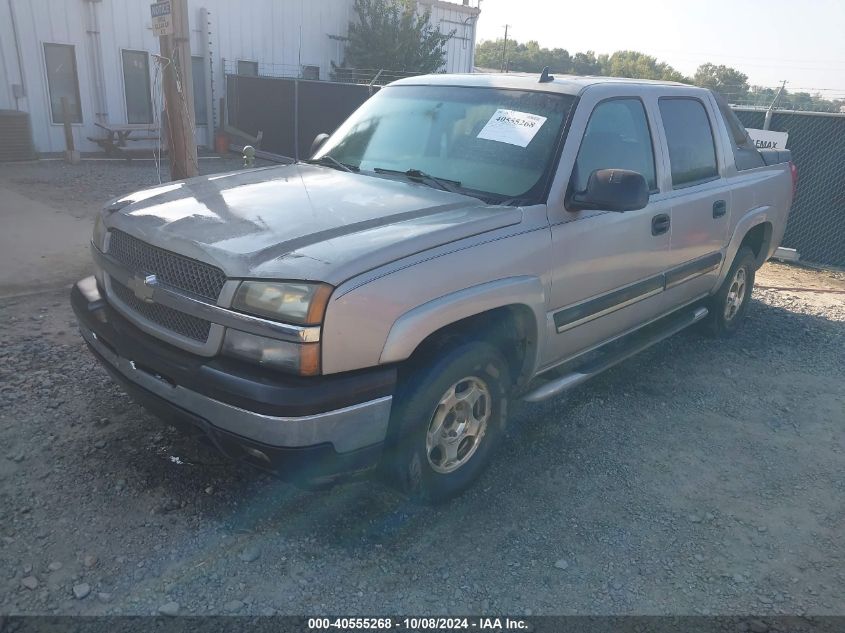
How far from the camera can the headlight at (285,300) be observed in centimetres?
247

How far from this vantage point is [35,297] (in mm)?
5559

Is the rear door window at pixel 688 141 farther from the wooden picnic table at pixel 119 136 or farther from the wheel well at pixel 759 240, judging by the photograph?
the wooden picnic table at pixel 119 136

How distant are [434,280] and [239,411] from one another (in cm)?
92

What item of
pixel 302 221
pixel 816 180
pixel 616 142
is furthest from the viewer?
pixel 816 180

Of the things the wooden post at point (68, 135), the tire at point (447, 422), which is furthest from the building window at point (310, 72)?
the tire at point (447, 422)

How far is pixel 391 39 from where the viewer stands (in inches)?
803

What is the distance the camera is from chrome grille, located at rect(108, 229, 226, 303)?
2.69 metres

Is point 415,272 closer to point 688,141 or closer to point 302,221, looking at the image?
point 302,221

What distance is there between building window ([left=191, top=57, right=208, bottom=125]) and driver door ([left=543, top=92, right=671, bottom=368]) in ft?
50.2

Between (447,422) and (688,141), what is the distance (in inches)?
107

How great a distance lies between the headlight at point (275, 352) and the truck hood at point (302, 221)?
243mm

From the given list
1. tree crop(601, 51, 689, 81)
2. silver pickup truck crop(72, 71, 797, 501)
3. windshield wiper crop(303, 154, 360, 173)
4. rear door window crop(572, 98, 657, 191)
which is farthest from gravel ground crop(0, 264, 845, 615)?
tree crop(601, 51, 689, 81)

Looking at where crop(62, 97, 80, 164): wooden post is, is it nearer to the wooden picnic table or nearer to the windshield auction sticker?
the wooden picnic table

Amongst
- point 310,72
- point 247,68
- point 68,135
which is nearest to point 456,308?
point 68,135
